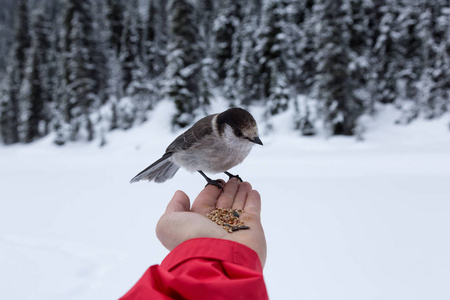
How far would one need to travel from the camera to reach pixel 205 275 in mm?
1168

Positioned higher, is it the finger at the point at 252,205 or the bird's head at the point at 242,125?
the bird's head at the point at 242,125

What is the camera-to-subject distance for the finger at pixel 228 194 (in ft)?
7.31

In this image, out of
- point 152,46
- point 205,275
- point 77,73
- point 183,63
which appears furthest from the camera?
point 152,46

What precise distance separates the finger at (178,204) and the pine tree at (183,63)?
10.1 metres

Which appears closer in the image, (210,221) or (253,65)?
(210,221)

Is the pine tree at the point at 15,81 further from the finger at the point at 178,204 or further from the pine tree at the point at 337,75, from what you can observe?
the finger at the point at 178,204

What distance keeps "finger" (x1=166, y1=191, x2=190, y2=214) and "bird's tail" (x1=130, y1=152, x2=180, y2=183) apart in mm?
395

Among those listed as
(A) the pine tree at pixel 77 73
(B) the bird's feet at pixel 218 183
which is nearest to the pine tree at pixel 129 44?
(A) the pine tree at pixel 77 73

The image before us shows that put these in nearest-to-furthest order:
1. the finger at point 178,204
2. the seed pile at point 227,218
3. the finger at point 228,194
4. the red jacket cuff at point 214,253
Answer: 1. the red jacket cuff at point 214,253
2. the seed pile at point 227,218
3. the finger at point 178,204
4. the finger at point 228,194

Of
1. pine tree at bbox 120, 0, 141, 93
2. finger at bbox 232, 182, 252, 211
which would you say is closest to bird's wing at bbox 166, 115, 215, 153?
finger at bbox 232, 182, 252, 211

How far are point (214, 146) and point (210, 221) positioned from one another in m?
0.66

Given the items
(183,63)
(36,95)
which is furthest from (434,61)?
(36,95)

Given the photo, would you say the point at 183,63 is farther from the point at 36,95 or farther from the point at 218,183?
the point at 36,95

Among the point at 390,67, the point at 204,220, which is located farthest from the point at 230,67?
the point at 204,220
